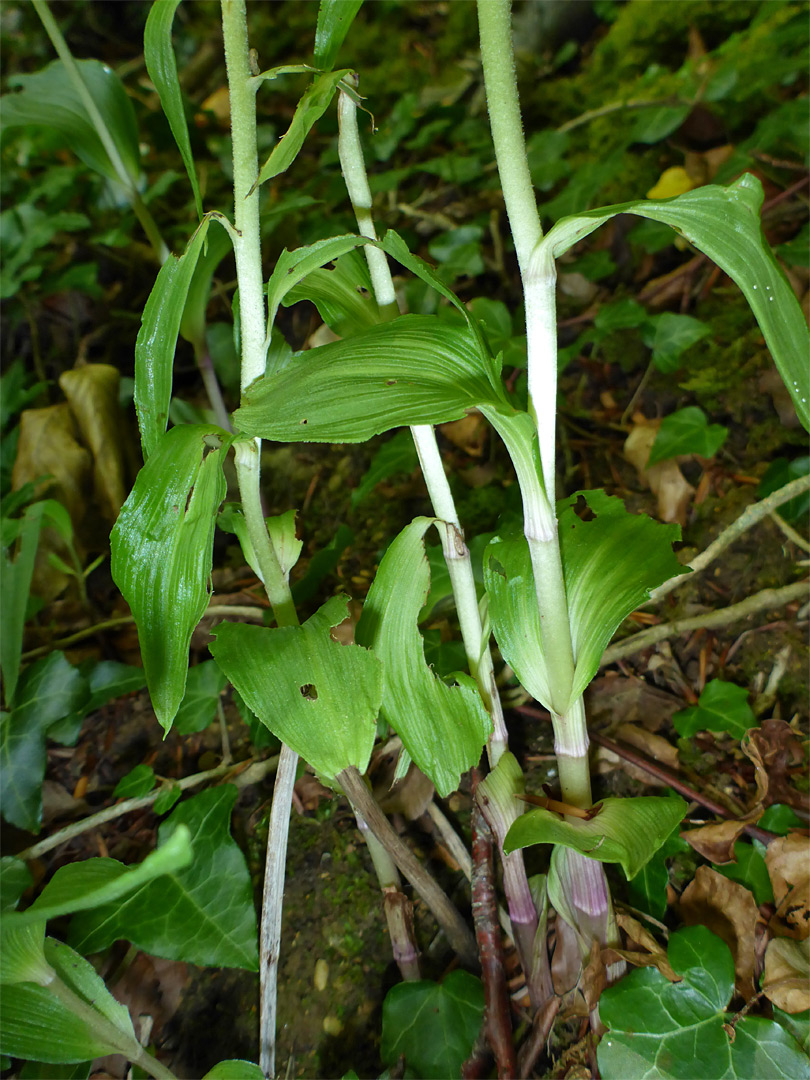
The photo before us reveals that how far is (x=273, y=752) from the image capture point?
44.8 inches

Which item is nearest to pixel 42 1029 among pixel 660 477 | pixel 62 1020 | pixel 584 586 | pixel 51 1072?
pixel 62 1020

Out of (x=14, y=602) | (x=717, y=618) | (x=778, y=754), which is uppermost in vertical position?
(x=14, y=602)

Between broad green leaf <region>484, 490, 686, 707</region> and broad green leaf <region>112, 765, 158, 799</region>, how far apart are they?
2.22ft

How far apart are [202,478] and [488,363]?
306mm

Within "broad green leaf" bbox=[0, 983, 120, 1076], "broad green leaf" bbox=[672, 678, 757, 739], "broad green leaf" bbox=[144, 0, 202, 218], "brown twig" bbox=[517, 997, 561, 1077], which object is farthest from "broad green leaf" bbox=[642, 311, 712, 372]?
"broad green leaf" bbox=[0, 983, 120, 1076]

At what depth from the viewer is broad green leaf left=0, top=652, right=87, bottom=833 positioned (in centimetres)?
105

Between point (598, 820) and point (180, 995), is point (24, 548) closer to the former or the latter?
point (180, 995)

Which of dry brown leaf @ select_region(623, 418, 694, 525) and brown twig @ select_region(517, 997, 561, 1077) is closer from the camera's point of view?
brown twig @ select_region(517, 997, 561, 1077)

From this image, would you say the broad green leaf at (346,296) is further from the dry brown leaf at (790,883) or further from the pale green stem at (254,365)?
the dry brown leaf at (790,883)

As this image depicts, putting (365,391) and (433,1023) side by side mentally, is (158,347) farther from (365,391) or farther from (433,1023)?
(433,1023)

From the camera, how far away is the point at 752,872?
905 millimetres

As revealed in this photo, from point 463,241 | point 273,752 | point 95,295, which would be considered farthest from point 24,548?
point 463,241

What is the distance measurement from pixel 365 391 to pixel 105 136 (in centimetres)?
119

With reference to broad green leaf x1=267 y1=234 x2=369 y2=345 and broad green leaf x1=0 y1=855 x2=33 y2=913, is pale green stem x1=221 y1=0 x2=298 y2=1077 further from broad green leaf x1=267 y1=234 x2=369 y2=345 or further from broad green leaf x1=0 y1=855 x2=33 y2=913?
broad green leaf x1=0 y1=855 x2=33 y2=913
